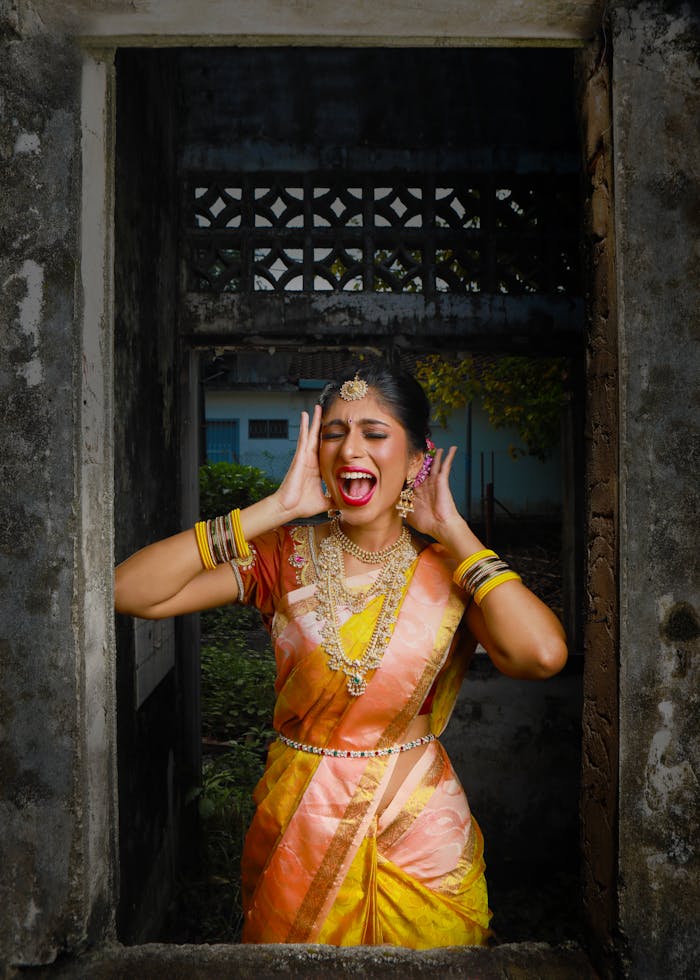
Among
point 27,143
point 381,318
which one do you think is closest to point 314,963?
point 27,143

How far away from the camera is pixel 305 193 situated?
12.2ft

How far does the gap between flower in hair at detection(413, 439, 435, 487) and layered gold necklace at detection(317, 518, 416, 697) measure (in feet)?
0.76

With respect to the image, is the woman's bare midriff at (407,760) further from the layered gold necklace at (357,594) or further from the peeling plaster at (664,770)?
the peeling plaster at (664,770)

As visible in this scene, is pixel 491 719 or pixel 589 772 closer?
pixel 589 772

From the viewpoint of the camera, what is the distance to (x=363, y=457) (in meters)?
2.21

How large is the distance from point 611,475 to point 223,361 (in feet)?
50.2

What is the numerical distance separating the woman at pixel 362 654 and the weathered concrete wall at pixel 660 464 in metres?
0.50

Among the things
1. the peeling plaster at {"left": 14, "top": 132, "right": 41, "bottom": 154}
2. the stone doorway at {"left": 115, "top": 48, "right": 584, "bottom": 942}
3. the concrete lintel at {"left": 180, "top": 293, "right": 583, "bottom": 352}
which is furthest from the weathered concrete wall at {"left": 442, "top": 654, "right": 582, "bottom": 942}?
the peeling plaster at {"left": 14, "top": 132, "right": 41, "bottom": 154}

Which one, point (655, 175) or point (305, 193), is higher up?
point (305, 193)

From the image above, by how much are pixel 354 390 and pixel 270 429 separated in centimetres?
1428

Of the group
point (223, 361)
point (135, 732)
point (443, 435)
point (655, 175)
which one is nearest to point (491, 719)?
point (135, 732)

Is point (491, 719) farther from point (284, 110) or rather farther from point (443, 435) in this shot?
point (443, 435)

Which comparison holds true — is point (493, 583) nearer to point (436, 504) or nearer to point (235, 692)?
point (436, 504)

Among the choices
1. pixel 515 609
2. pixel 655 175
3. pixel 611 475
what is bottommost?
pixel 515 609
